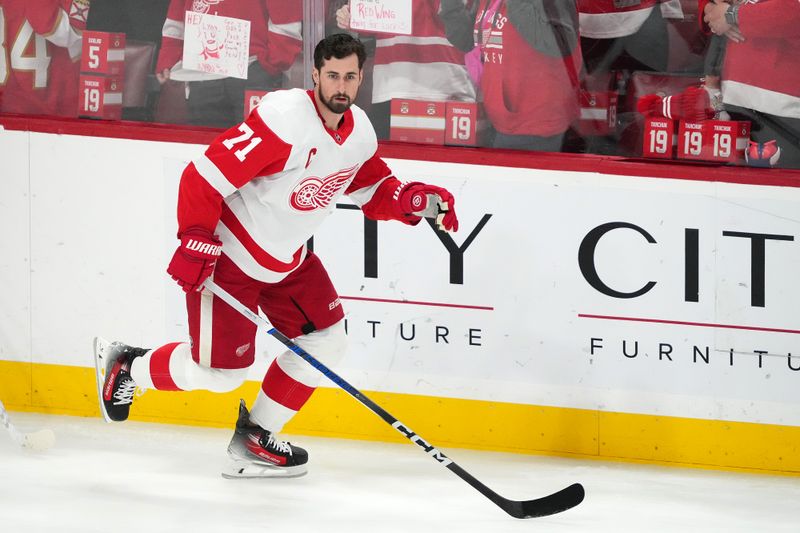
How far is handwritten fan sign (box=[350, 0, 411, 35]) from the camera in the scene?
13.3 feet

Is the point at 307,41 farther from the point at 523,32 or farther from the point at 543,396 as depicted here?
the point at 543,396

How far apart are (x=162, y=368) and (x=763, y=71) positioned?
74.2 inches

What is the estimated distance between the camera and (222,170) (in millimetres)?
3273

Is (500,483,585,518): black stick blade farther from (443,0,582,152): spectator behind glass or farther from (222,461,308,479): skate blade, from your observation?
(443,0,582,152): spectator behind glass

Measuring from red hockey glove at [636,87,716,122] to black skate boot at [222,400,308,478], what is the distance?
1446mm

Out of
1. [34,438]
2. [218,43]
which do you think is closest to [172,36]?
[218,43]

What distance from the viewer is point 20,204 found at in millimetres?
4309

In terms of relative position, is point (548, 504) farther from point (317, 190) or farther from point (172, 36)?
point (172, 36)

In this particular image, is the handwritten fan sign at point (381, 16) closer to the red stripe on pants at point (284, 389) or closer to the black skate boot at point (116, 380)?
A: the red stripe on pants at point (284, 389)

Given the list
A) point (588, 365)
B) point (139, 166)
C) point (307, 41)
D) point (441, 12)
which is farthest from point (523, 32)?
point (139, 166)

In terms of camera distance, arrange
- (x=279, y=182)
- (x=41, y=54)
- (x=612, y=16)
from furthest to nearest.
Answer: (x=41, y=54), (x=612, y=16), (x=279, y=182)

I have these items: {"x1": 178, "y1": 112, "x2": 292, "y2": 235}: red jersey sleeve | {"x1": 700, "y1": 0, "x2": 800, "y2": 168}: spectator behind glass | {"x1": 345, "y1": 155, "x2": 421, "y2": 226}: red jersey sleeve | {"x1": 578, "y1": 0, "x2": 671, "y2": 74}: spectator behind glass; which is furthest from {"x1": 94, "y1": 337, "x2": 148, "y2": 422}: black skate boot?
{"x1": 700, "y1": 0, "x2": 800, "y2": 168}: spectator behind glass

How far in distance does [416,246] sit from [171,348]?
2.73ft

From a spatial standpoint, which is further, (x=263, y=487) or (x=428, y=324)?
(x=428, y=324)
